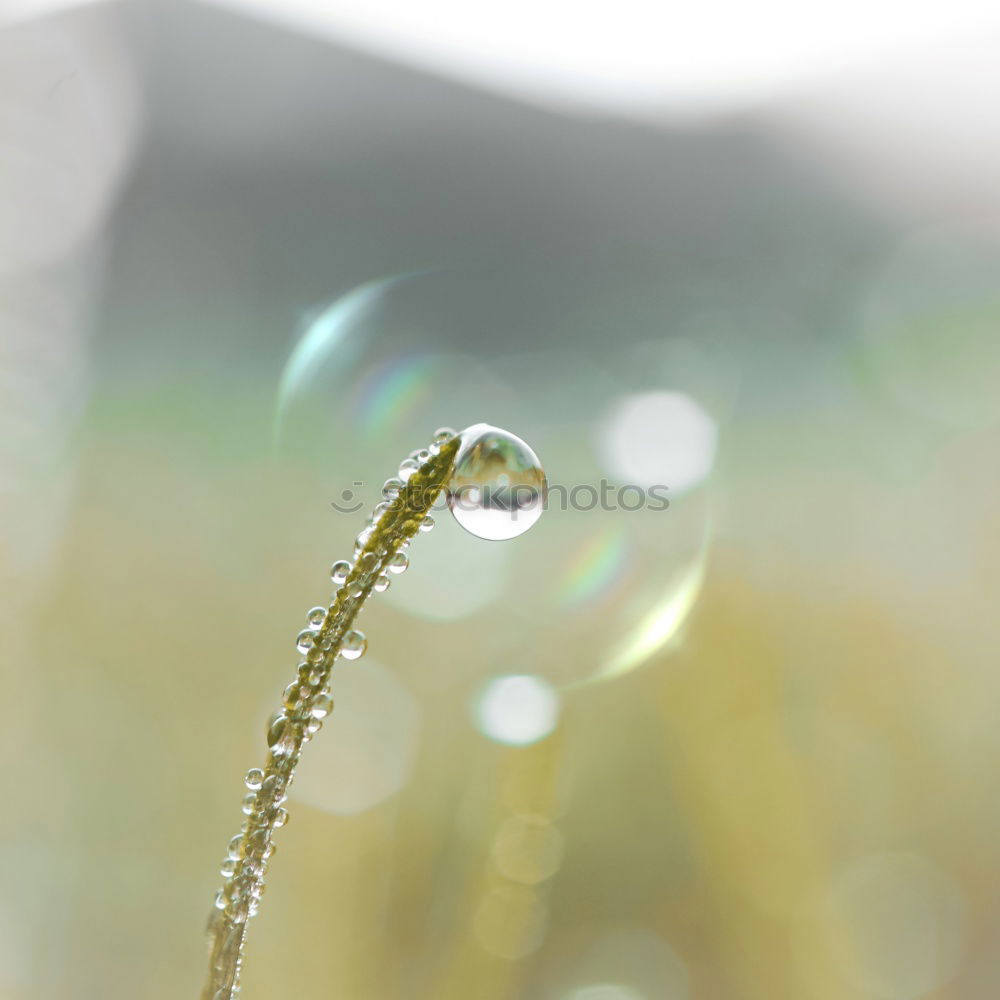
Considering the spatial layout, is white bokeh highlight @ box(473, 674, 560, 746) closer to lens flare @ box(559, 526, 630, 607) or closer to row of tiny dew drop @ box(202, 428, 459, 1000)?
lens flare @ box(559, 526, 630, 607)

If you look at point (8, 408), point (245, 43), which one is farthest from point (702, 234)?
point (8, 408)

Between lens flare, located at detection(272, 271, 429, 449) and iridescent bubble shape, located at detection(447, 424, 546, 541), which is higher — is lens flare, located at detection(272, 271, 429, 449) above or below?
above

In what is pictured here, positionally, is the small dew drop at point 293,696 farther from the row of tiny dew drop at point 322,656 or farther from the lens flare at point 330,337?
the lens flare at point 330,337

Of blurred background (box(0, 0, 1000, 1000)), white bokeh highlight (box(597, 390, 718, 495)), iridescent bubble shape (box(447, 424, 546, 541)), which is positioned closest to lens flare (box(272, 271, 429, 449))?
blurred background (box(0, 0, 1000, 1000))

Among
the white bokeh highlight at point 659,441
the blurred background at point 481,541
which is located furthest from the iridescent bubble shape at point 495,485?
the white bokeh highlight at point 659,441

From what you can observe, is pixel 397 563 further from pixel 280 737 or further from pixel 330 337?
pixel 330 337

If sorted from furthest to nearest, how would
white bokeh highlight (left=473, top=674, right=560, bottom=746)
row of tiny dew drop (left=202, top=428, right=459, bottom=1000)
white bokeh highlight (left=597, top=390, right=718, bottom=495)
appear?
1. white bokeh highlight (left=597, top=390, right=718, bottom=495)
2. white bokeh highlight (left=473, top=674, right=560, bottom=746)
3. row of tiny dew drop (left=202, top=428, right=459, bottom=1000)
